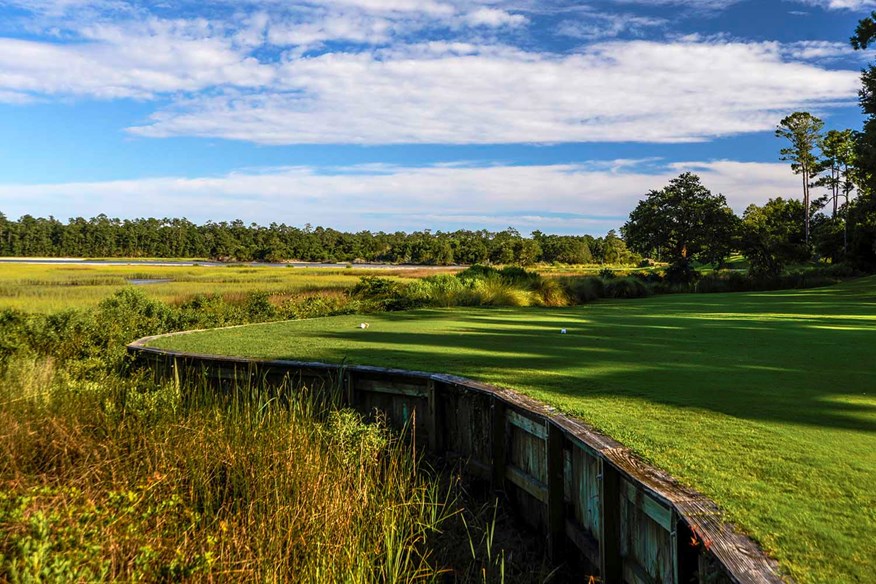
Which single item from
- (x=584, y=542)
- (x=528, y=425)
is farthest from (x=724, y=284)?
(x=584, y=542)

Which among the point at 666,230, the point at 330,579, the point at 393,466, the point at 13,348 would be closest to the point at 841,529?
the point at 330,579

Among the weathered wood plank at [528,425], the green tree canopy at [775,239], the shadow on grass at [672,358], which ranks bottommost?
the weathered wood plank at [528,425]

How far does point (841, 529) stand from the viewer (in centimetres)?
268

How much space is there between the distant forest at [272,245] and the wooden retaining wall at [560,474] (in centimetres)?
8416

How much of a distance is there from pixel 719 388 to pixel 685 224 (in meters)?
32.5

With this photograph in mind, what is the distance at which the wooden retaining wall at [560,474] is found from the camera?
2.82 meters

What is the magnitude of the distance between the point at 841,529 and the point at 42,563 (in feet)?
12.6

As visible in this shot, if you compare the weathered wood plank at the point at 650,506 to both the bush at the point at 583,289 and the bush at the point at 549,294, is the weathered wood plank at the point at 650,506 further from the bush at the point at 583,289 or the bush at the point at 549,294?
the bush at the point at 583,289

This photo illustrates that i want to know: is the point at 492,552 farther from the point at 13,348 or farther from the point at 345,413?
the point at 13,348

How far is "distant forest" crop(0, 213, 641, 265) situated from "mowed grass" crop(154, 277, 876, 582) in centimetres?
8036

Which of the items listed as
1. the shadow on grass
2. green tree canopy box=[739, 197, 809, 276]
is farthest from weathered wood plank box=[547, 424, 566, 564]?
green tree canopy box=[739, 197, 809, 276]

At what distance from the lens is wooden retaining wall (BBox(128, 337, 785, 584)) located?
2824mm

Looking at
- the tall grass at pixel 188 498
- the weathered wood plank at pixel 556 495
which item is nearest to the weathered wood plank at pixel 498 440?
the tall grass at pixel 188 498

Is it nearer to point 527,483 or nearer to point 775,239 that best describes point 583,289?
point 527,483
